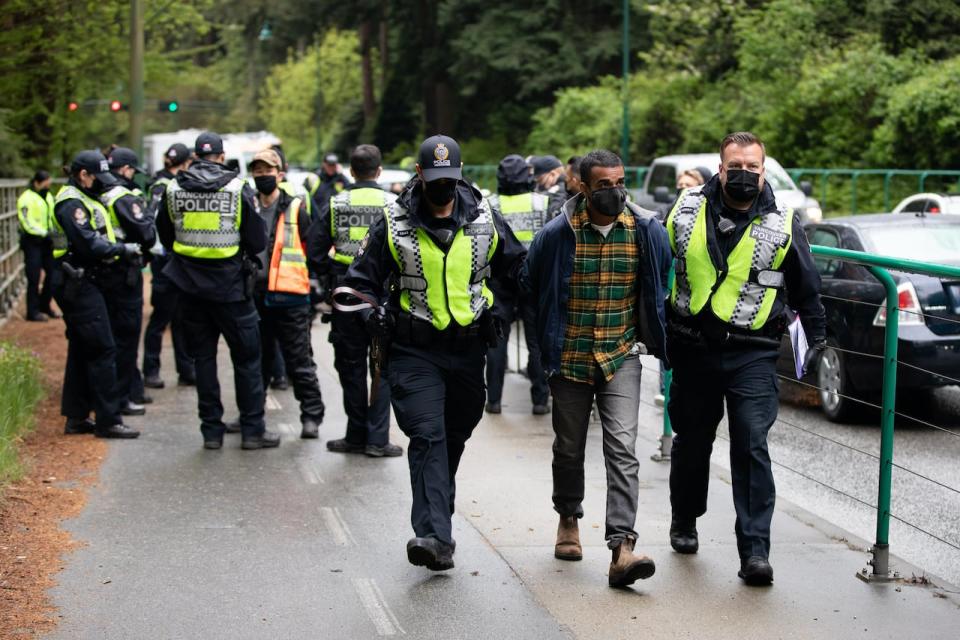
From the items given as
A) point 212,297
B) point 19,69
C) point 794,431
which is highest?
point 19,69

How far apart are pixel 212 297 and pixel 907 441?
4.92m

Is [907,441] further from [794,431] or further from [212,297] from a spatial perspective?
[212,297]

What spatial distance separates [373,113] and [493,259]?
201ft

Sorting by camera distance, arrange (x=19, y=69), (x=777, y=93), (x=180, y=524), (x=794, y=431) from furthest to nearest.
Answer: (x=777, y=93) < (x=19, y=69) < (x=794, y=431) < (x=180, y=524)

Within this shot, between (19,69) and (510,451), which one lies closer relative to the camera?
(510,451)

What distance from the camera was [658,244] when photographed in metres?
6.27

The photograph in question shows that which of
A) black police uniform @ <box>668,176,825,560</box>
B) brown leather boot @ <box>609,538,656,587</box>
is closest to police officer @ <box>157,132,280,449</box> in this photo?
black police uniform @ <box>668,176,825,560</box>

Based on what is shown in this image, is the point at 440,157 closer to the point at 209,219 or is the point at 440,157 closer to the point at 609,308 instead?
the point at 609,308

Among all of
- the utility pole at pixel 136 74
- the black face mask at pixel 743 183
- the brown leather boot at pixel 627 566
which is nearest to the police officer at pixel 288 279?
the brown leather boot at pixel 627 566

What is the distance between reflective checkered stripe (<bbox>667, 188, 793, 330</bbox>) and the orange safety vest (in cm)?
406

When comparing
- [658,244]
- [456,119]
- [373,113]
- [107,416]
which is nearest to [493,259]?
[658,244]

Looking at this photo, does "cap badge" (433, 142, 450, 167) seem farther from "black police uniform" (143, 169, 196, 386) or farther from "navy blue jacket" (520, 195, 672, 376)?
"black police uniform" (143, 169, 196, 386)

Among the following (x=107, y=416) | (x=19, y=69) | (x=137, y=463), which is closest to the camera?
(x=137, y=463)

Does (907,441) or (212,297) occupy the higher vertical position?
(212,297)
